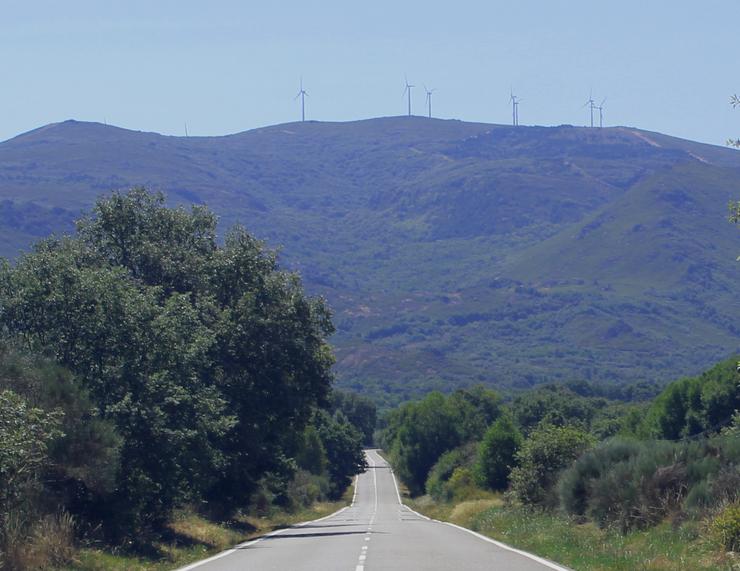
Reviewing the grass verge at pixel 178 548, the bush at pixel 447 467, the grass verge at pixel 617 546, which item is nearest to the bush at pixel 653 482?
the grass verge at pixel 617 546

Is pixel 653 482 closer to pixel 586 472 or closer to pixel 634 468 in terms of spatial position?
pixel 634 468

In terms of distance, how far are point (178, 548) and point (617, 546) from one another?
10.1 meters

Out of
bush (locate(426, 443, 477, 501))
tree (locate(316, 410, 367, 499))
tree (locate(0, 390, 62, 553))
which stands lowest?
tree (locate(316, 410, 367, 499))

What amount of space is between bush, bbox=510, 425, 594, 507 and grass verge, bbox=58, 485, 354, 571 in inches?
360

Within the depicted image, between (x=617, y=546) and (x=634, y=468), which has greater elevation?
(x=634, y=468)

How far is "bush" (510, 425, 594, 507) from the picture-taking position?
37406 mm

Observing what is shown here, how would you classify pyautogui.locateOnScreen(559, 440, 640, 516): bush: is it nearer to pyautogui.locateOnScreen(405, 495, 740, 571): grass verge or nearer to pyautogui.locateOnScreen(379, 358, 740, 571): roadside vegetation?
pyautogui.locateOnScreen(379, 358, 740, 571): roadside vegetation

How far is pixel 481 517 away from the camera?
40.2 m

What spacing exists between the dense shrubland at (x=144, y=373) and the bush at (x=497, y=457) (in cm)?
1410

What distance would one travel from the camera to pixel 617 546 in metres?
23.3

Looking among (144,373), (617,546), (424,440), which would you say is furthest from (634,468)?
(424,440)

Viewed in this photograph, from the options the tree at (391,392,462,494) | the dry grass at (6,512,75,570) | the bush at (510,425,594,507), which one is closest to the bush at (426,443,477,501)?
the tree at (391,392,462,494)

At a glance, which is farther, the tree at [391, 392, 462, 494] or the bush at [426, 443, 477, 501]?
the tree at [391, 392, 462, 494]

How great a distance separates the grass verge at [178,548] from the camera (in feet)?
68.2
